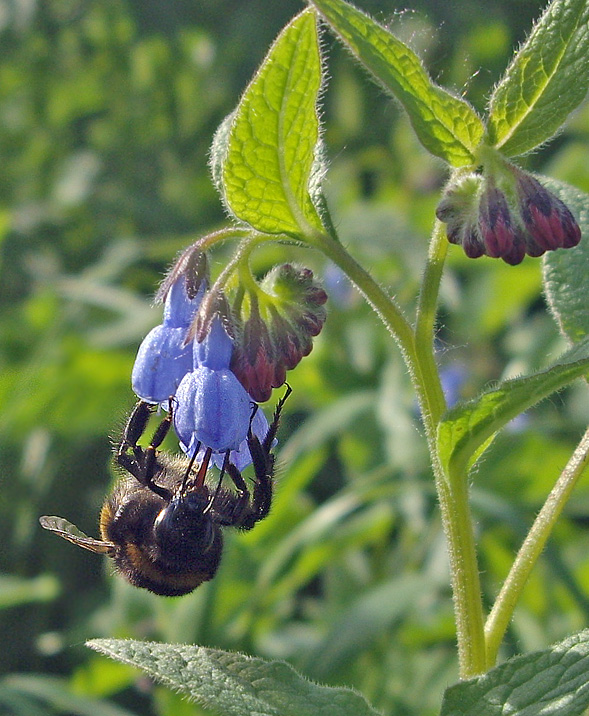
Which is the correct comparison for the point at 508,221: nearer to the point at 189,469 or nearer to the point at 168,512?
the point at 189,469

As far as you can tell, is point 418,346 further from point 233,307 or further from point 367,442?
point 367,442

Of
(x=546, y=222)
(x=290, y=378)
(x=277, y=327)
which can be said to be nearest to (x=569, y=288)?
(x=546, y=222)

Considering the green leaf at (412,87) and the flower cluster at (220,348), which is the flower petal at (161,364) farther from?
the green leaf at (412,87)

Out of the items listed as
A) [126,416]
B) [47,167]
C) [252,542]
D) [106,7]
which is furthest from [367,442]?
[106,7]

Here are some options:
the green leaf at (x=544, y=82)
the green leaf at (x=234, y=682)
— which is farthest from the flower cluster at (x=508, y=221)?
the green leaf at (x=234, y=682)

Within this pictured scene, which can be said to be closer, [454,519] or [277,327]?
[454,519]

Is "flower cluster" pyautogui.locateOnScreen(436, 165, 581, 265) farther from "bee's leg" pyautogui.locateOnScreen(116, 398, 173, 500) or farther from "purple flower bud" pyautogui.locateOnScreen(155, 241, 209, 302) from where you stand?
"bee's leg" pyautogui.locateOnScreen(116, 398, 173, 500)
